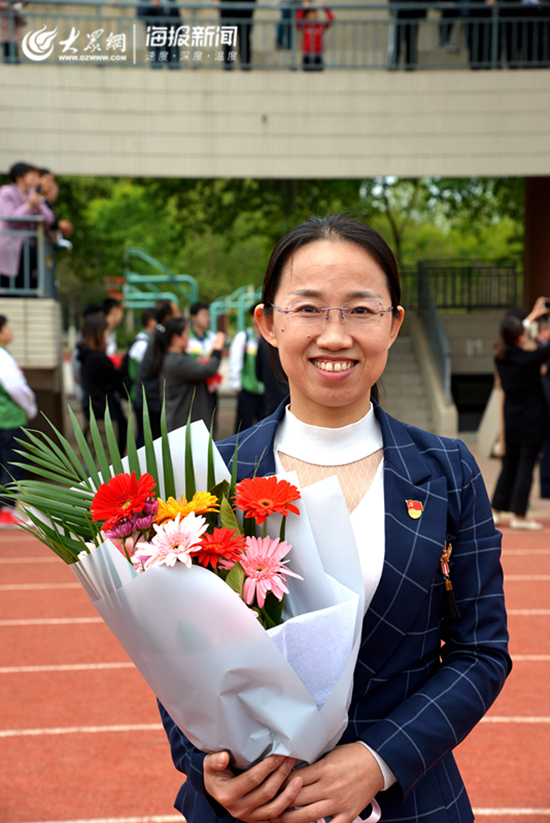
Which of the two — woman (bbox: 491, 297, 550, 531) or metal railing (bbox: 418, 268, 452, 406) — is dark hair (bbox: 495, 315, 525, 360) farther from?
metal railing (bbox: 418, 268, 452, 406)

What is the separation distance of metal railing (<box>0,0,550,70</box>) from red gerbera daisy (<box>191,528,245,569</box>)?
42.5 ft

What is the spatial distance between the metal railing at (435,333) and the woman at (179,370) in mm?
7526

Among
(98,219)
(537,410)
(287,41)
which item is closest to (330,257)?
(537,410)

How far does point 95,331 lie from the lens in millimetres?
9430

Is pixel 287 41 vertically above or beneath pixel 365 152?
above

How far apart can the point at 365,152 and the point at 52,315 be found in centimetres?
578

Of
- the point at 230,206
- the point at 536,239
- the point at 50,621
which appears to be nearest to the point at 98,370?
the point at 50,621

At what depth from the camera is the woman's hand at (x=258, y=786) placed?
136cm

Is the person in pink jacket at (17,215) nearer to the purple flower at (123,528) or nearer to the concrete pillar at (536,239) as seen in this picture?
the concrete pillar at (536,239)

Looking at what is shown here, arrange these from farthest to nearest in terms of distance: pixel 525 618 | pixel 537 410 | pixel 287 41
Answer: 1. pixel 287 41
2. pixel 537 410
3. pixel 525 618

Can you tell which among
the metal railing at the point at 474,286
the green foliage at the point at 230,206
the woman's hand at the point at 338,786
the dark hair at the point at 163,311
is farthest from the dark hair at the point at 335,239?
the metal railing at the point at 474,286

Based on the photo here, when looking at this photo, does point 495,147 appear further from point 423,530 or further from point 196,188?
point 423,530

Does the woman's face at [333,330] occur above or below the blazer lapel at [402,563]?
above

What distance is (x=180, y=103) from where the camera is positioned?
13156mm
